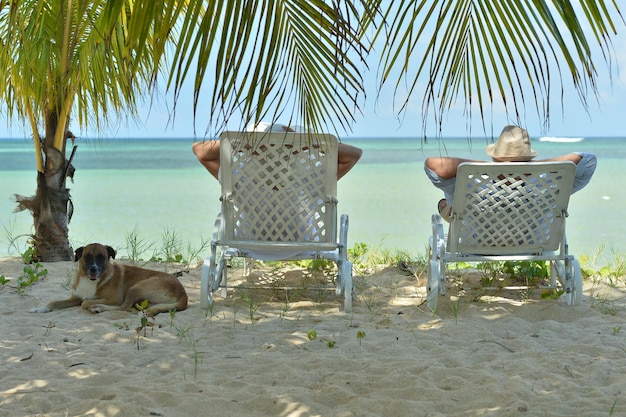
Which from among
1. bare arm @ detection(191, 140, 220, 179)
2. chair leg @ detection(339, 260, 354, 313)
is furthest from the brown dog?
chair leg @ detection(339, 260, 354, 313)

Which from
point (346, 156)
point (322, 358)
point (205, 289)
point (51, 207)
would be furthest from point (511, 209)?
point (51, 207)

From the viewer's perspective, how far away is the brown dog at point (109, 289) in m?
4.98

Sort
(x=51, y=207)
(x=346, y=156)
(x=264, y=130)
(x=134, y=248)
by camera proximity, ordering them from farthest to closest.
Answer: (x=134, y=248) → (x=51, y=207) → (x=264, y=130) → (x=346, y=156)

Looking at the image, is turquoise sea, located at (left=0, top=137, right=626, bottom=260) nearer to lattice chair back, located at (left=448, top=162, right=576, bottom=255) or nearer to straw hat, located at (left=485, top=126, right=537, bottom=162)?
straw hat, located at (left=485, top=126, right=537, bottom=162)

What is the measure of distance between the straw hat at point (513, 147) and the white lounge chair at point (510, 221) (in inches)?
6.4

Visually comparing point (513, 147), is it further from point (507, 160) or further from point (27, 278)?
point (27, 278)

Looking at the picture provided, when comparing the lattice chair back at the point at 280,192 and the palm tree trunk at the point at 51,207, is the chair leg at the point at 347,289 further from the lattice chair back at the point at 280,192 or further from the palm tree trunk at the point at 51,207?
the palm tree trunk at the point at 51,207

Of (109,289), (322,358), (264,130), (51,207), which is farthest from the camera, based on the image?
(51,207)

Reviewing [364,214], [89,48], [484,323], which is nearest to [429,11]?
[484,323]

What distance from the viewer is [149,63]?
6387 millimetres

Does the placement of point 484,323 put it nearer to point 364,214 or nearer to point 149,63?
point 149,63

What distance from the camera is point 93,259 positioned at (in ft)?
16.3

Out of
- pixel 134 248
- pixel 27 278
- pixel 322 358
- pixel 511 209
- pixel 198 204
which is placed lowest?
pixel 322 358

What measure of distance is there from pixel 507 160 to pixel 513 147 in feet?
0.31
